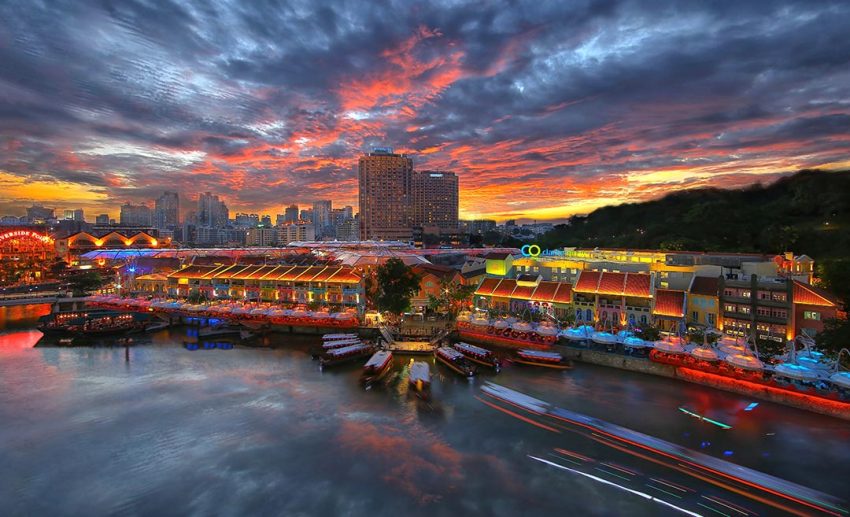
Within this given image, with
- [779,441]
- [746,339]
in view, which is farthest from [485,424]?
[746,339]

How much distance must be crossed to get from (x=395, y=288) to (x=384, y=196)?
3345 inches

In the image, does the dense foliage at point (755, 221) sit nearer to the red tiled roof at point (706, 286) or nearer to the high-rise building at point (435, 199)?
the red tiled roof at point (706, 286)

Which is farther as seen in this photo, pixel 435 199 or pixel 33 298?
pixel 435 199

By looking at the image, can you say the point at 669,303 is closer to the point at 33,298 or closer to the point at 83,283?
the point at 83,283

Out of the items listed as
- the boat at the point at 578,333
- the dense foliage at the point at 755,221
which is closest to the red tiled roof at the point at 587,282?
the boat at the point at 578,333

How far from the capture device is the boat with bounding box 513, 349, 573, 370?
25.4 m

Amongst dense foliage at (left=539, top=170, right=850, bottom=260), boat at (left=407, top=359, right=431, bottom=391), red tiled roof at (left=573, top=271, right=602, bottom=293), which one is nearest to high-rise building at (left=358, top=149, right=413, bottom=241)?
dense foliage at (left=539, top=170, right=850, bottom=260)

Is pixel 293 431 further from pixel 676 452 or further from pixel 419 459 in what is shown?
pixel 676 452

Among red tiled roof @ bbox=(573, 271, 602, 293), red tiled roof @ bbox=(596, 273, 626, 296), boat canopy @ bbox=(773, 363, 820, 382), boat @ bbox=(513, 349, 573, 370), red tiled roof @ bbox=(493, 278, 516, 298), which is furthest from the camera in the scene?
red tiled roof @ bbox=(493, 278, 516, 298)

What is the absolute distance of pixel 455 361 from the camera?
82.3 feet

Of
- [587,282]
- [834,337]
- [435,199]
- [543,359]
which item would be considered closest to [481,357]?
[543,359]

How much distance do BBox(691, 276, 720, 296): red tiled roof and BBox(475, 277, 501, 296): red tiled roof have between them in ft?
45.6

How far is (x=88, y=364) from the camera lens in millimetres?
26984

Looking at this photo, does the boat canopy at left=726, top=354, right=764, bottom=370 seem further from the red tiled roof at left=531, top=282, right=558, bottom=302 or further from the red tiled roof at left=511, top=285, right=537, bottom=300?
the red tiled roof at left=511, top=285, right=537, bottom=300
